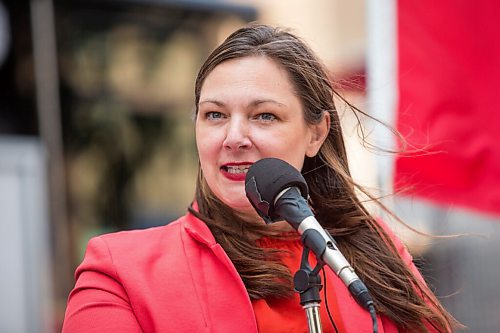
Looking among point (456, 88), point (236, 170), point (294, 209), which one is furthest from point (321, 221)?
point (456, 88)

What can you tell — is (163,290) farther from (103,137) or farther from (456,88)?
(103,137)

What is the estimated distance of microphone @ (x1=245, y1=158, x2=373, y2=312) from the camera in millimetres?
2451

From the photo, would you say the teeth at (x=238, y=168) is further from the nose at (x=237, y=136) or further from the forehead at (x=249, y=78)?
the forehead at (x=249, y=78)

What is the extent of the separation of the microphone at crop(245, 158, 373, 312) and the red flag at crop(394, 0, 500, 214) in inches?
88.8

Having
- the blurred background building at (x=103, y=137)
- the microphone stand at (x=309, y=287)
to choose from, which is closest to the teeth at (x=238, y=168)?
the microphone stand at (x=309, y=287)

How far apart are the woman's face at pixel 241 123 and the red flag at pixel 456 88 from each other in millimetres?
Answer: 1800

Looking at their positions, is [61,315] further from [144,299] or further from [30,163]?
[144,299]

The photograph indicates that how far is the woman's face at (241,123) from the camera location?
9.81 ft

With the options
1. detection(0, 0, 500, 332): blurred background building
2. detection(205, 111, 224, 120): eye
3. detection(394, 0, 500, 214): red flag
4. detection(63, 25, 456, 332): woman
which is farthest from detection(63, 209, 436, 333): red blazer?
detection(0, 0, 500, 332): blurred background building

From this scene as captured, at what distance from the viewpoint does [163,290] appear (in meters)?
2.89

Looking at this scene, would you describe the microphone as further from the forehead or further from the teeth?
the forehead

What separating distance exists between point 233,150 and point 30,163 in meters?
6.23

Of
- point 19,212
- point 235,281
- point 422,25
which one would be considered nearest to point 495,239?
point 422,25

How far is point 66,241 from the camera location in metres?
9.30
